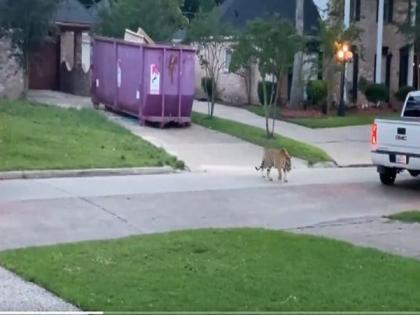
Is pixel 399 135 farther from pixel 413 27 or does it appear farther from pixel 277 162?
pixel 413 27

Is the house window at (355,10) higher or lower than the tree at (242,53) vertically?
higher

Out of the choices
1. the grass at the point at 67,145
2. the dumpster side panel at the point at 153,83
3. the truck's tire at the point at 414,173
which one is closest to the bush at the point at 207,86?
the dumpster side panel at the point at 153,83

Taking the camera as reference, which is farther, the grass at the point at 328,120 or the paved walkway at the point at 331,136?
the grass at the point at 328,120

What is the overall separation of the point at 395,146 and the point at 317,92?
16.3 m

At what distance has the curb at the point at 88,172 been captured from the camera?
49.5ft

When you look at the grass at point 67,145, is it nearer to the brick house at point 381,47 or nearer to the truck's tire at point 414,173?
the truck's tire at point 414,173

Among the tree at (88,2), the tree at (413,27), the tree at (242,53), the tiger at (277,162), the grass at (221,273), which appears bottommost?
the grass at (221,273)

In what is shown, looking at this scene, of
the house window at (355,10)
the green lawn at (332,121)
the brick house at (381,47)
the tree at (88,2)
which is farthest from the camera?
the tree at (88,2)

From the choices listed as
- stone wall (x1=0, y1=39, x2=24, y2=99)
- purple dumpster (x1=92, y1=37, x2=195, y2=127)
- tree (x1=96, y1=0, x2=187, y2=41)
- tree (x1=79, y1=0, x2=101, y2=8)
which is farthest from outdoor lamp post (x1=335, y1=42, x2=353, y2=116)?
tree (x1=79, y1=0, x2=101, y2=8)

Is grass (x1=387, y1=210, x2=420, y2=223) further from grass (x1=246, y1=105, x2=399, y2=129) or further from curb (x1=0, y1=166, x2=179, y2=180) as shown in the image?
grass (x1=246, y1=105, x2=399, y2=129)

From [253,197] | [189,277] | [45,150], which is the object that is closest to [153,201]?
[253,197]

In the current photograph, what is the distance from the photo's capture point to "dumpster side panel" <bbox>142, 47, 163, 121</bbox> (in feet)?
79.3

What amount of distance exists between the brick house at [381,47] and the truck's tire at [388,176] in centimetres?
1792

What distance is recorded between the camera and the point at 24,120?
21.0m
